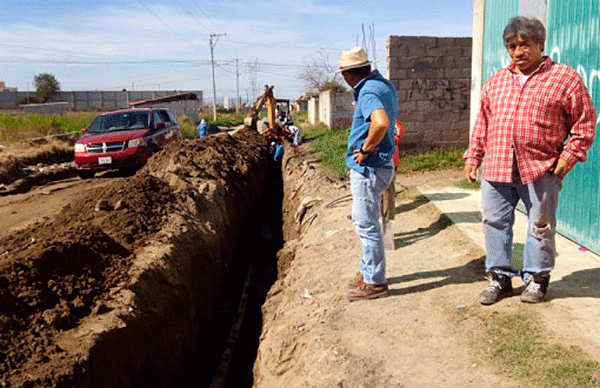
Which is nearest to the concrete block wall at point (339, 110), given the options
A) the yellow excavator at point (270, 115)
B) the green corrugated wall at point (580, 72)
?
the yellow excavator at point (270, 115)

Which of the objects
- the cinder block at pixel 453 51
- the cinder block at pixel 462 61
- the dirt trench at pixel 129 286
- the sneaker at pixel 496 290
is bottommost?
the dirt trench at pixel 129 286

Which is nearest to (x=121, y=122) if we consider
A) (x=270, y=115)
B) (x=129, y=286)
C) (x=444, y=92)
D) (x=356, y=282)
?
(x=270, y=115)

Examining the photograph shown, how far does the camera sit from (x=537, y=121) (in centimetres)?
A: 373

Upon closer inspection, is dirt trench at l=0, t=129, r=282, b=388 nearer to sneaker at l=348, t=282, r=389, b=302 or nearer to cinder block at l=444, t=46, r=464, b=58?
sneaker at l=348, t=282, r=389, b=302

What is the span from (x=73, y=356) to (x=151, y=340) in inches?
40.2

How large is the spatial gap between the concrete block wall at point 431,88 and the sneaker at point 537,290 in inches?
337

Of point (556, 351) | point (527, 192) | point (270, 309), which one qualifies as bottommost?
point (270, 309)

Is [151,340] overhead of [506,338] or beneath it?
beneath

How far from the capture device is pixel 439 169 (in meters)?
11.1

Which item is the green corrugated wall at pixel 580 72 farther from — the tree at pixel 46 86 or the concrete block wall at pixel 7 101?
the tree at pixel 46 86

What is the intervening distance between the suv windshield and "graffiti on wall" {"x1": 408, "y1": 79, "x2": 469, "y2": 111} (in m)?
6.98

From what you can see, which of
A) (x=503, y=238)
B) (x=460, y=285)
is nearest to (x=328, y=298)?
(x=460, y=285)

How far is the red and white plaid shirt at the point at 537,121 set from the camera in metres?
3.63

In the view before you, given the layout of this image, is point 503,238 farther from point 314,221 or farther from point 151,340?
point 314,221
